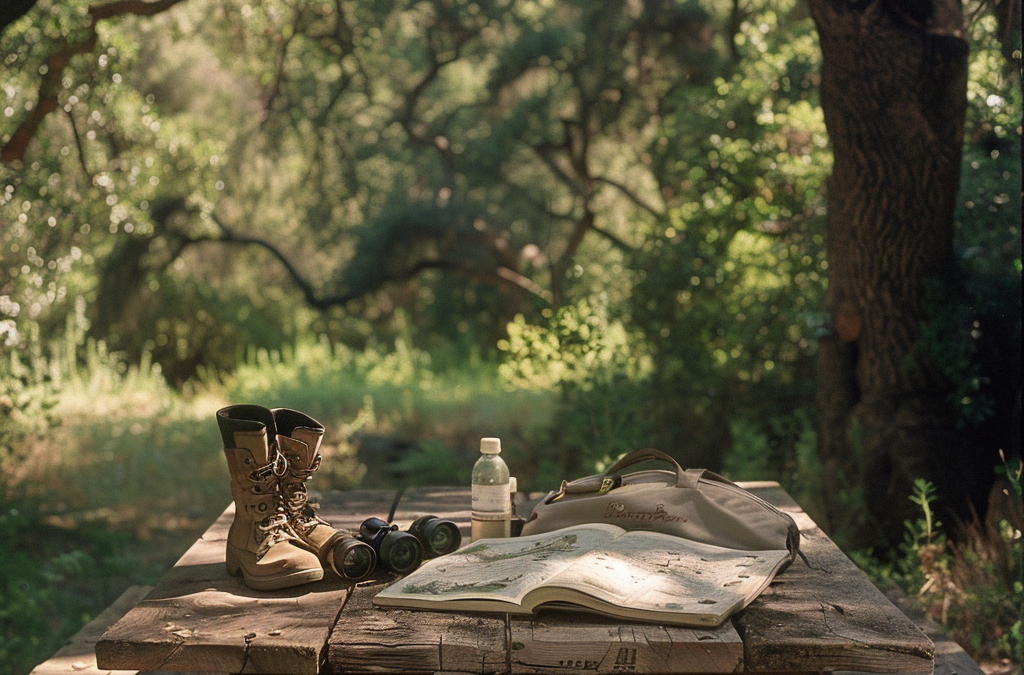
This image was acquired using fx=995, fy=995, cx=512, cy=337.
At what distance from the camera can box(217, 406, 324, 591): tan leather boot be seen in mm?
2328

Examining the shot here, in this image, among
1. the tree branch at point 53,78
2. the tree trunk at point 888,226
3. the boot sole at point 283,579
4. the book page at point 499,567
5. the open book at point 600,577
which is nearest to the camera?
the open book at point 600,577

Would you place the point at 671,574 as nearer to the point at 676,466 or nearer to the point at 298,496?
the point at 676,466

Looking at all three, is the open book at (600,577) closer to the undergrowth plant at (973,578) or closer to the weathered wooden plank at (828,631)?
the weathered wooden plank at (828,631)

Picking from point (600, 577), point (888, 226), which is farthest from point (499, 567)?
point (888, 226)

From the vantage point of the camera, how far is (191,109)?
41.1 feet

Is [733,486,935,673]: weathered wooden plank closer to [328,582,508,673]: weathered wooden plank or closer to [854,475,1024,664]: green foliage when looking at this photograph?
[328,582,508,673]: weathered wooden plank

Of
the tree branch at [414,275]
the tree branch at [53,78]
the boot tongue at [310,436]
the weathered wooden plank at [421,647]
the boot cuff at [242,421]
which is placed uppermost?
the tree branch at [53,78]

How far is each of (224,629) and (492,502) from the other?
836 millimetres

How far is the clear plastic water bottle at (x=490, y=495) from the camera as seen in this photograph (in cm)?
260

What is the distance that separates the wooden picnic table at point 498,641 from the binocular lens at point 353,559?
0.17 meters

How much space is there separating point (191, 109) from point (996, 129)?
10.1 m

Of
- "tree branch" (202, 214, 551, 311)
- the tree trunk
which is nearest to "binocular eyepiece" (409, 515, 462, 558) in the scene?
the tree trunk

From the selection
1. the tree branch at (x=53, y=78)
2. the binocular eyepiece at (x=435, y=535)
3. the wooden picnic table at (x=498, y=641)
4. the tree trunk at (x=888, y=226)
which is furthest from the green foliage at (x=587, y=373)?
the wooden picnic table at (x=498, y=641)

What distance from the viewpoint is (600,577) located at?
2.10 metres
